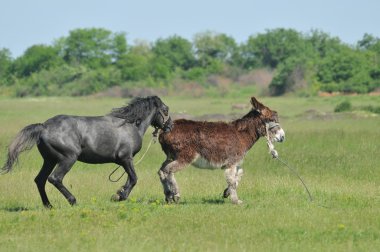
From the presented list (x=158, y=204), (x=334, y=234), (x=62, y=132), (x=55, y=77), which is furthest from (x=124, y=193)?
(x=55, y=77)

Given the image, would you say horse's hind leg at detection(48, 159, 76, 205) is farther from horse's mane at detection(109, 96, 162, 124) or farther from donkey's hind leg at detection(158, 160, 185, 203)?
donkey's hind leg at detection(158, 160, 185, 203)

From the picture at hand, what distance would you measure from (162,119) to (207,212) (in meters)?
2.31

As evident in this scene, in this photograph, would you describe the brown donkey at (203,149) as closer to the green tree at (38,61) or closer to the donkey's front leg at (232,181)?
the donkey's front leg at (232,181)

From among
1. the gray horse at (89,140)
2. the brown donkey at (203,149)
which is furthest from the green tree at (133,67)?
the brown donkey at (203,149)

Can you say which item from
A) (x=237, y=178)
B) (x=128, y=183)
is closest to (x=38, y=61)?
(x=128, y=183)

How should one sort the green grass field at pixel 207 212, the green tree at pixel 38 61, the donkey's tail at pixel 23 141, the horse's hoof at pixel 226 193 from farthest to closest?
the green tree at pixel 38 61 < the horse's hoof at pixel 226 193 < the donkey's tail at pixel 23 141 < the green grass field at pixel 207 212

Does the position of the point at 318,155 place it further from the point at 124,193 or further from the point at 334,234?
the point at 334,234

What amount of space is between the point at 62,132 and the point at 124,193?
150cm

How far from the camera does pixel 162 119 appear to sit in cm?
1422

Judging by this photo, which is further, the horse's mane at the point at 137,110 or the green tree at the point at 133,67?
the green tree at the point at 133,67

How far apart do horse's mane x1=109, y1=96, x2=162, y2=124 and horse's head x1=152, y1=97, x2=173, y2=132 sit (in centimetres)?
7

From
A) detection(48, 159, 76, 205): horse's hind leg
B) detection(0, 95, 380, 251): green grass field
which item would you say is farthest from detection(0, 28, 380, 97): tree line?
detection(48, 159, 76, 205): horse's hind leg

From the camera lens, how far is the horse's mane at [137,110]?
14164 mm

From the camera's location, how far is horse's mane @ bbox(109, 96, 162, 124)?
14164 millimetres
